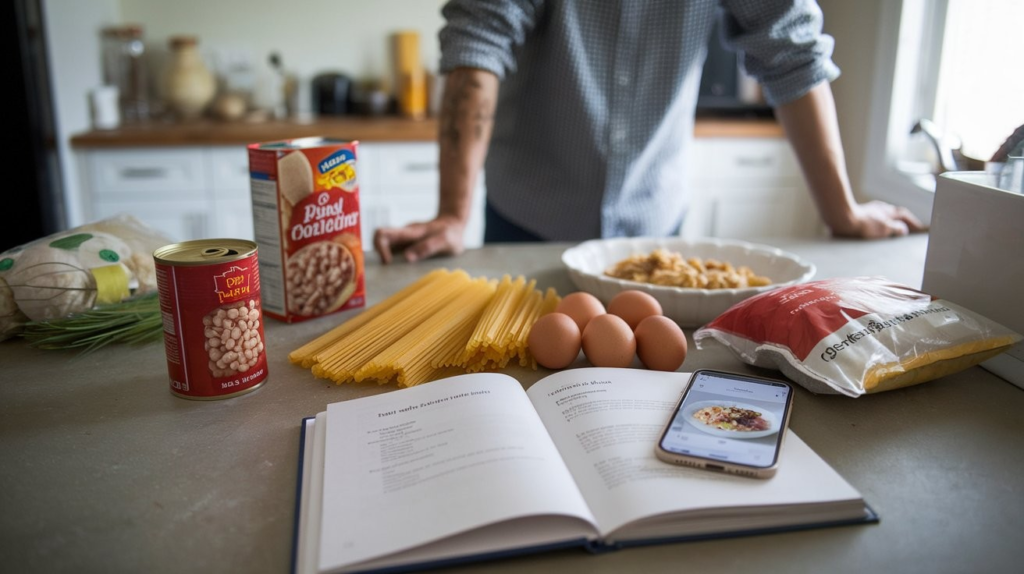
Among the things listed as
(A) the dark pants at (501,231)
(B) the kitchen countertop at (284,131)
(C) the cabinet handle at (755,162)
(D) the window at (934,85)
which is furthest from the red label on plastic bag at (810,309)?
(C) the cabinet handle at (755,162)

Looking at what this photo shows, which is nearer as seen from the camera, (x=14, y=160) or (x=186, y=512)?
(x=186, y=512)

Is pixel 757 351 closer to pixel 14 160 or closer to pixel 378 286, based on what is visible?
pixel 378 286

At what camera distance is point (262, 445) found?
0.70 metres

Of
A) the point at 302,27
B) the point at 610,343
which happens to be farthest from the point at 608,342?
the point at 302,27

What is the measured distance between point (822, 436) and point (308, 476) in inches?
18.7

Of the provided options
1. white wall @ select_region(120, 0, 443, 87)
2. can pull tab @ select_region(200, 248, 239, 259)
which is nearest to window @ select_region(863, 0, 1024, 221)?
can pull tab @ select_region(200, 248, 239, 259)

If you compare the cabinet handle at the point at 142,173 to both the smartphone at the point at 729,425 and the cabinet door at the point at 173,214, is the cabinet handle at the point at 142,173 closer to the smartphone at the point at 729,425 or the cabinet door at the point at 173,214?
the cabinet door at the point at 173,214

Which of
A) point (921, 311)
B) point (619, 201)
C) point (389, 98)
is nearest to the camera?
point (921, 311)

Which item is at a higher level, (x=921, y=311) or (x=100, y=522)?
(x=921, y=311)

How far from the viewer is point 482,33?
4.57 ft

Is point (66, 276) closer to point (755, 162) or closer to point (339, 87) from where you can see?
point (339, 87)

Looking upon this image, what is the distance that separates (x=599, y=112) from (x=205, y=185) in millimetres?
1751

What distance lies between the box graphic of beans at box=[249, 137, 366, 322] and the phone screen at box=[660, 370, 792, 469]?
19.9 inches

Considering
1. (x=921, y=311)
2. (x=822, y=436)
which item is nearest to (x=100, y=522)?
(x=822, y=436)
